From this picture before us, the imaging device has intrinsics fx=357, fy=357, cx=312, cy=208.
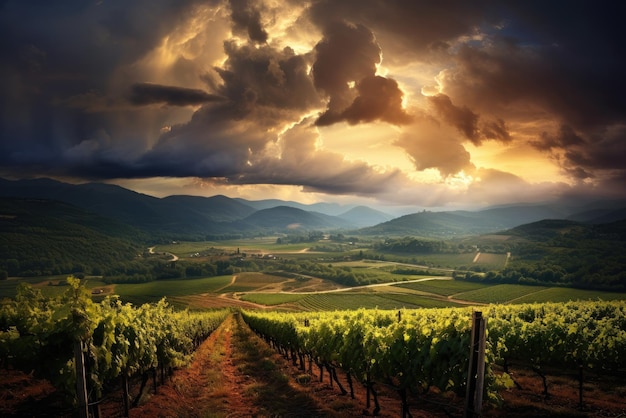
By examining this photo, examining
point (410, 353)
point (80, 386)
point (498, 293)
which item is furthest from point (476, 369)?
point (498, 293)

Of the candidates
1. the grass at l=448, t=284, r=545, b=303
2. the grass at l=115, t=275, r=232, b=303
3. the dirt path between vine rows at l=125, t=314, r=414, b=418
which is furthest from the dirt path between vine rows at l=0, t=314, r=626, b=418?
the grass at l=115, t=275, r=232, b=303

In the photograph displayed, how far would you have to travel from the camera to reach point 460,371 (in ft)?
35.6

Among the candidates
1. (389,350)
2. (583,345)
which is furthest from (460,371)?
(583,345)

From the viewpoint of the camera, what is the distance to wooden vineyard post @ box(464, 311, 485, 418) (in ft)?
27.7

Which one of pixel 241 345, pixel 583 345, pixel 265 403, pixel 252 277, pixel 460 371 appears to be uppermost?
pixel 460 371

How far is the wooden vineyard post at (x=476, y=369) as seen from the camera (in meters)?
8.45

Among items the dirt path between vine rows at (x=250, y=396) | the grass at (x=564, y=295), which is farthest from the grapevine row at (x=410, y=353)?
the grass at (x=564, y=295)

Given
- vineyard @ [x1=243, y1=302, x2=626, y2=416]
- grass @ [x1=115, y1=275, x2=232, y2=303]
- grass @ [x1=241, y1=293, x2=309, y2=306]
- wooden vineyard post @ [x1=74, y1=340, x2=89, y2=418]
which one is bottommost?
grass @ [x1=115, y1=275, x2=232, y2=303]

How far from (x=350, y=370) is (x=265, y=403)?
471cm

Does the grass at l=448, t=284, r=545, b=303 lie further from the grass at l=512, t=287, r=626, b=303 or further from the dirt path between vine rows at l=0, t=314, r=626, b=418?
the dirt path between vine rows at l=0, t=314, r=626, b=418

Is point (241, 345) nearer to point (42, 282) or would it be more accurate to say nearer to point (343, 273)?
point (343, 273)

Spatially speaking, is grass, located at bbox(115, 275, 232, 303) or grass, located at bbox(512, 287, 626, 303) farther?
grass, located at bbox(115, 275, 232, 303)

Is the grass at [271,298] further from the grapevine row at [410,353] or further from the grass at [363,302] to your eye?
the grapevine row at [410,353]

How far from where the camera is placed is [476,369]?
9.01 metres
